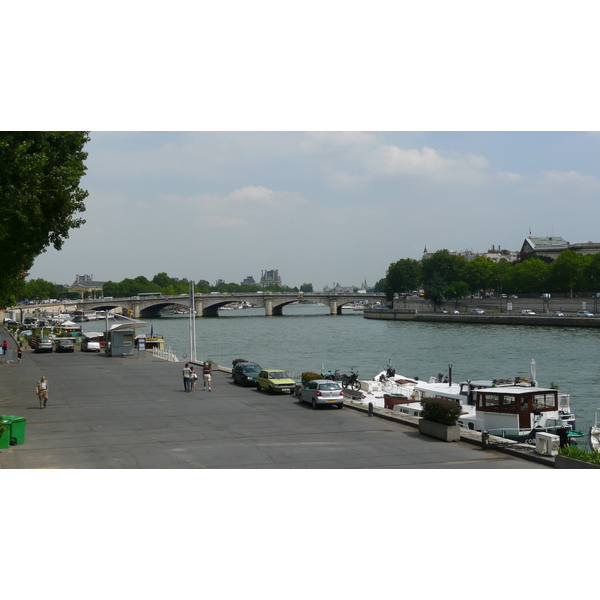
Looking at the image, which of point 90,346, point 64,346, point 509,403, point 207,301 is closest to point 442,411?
point 509,403

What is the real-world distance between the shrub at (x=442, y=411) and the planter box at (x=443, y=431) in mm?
138

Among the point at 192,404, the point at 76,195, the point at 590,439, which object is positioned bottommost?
the point at 590,439

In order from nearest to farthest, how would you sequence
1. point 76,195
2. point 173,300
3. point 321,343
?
point 76,195
point 321,343
point 173,300

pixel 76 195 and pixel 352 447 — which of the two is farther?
pixel 76 195

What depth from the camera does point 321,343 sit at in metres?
85.2

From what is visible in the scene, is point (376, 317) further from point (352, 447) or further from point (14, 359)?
point (352, 447)

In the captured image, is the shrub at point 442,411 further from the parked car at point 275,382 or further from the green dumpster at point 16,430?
the green dumpster at point 16,430

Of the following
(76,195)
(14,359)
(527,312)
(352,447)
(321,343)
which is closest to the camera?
(352,447)

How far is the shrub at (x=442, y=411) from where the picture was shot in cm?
1972

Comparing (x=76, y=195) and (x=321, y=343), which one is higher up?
(x=76, y=195)

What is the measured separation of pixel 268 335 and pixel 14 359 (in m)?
55.0

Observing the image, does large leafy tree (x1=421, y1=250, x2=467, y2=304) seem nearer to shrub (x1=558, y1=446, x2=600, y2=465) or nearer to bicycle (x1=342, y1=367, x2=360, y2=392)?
bicycle (x1=342, y1=367, x2=360, y2=392)

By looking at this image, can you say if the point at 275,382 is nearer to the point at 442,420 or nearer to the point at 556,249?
the point at 442,420

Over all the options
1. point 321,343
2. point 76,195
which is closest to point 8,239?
point 76,195
